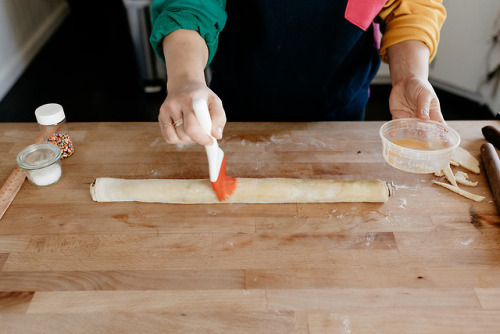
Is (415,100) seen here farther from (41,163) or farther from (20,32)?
(20,32)

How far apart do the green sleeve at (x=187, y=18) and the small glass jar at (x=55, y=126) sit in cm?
33

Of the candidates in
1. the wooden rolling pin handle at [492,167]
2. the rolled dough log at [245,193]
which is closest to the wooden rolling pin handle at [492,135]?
the wooden rolling pin handle at [492,167]

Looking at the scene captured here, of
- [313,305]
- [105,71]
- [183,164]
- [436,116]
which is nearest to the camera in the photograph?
[313,305]

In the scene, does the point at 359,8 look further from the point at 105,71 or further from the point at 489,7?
the point at 105,71

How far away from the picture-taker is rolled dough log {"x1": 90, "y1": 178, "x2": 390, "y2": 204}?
1026 mm

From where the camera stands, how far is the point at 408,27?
1.16m

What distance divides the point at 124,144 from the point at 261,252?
1.92ft

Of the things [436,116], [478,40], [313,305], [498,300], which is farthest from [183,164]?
[478,40]

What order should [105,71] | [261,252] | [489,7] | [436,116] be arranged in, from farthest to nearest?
[105,71] → [489,7] → [436,116] → [261,252]

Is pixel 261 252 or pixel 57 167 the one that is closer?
pixel 261 252

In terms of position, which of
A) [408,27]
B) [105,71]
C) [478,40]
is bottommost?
[105,71]

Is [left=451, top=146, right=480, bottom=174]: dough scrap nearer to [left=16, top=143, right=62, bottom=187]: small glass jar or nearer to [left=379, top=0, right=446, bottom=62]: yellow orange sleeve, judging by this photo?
[left=379, top=0, right=446, bottom=62]: yellow orange sleeve

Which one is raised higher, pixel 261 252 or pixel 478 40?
pixel 261 252

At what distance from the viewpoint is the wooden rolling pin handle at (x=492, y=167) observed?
1.03 metres
